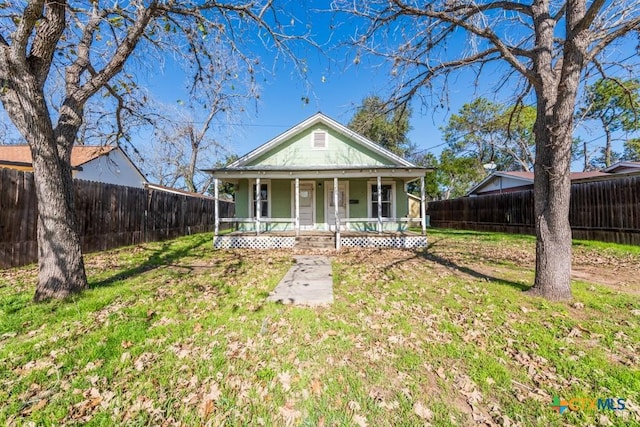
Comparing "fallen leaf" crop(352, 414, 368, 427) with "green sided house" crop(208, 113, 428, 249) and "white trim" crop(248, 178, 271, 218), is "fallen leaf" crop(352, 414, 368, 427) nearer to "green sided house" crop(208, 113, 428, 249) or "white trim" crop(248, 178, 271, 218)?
"green sided house" crop(208, 113, 428, 249)

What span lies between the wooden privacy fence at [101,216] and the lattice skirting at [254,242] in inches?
128

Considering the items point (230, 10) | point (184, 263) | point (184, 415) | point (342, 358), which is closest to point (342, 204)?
point (184, 263)

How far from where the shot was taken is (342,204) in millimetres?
12562

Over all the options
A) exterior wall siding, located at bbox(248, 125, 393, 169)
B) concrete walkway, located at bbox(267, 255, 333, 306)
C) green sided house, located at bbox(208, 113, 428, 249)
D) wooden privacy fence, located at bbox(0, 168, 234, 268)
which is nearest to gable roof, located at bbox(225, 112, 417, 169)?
green sided house, located at bbox(208, 113, 428, 249)

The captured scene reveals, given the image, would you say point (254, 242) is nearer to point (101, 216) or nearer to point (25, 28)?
point (101, 216)

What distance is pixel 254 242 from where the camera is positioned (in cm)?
1081

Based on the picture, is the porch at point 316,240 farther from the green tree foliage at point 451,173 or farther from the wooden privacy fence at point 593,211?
the green tree foliage at point 451,173

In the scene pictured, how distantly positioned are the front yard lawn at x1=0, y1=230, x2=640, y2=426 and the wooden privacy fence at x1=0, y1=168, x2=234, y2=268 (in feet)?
5.05

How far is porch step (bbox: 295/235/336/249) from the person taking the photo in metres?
10.4

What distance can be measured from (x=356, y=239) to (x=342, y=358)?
798cm

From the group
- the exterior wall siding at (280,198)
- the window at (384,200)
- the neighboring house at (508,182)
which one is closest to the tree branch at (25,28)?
the exterior wall siding at (280,198)

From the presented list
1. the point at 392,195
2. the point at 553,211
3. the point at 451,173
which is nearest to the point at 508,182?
the point at 451,173

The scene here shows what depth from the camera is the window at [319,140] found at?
12445 mm

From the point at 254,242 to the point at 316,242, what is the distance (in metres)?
2.66
